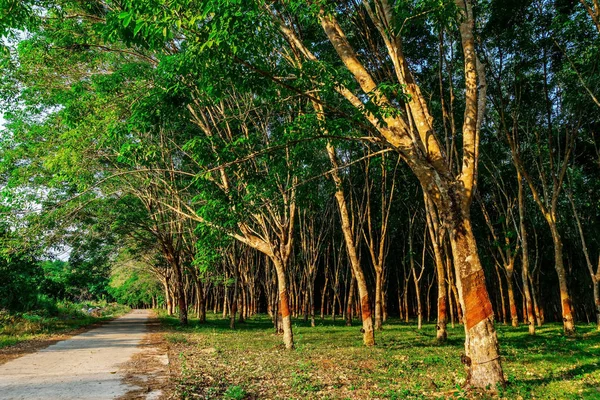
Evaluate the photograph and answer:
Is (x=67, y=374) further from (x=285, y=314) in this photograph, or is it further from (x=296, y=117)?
(x=296, y=117)

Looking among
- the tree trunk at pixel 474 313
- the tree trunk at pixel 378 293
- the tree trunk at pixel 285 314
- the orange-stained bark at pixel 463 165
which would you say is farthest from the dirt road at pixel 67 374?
the tree trunk at pixel 378 293

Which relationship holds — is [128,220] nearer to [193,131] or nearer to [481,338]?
[193,131]

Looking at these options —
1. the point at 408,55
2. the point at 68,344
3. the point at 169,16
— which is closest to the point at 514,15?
the point at 408,55

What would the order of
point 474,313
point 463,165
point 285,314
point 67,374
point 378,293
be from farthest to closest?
point 378,293
point 285,314
point 67,374
point 463,165
point 474,313

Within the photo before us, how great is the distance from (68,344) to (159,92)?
1209 cm

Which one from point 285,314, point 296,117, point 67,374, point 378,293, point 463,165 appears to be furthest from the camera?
point 378,293

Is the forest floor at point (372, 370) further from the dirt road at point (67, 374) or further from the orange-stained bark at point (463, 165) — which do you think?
the dirt road at point (67, 374)

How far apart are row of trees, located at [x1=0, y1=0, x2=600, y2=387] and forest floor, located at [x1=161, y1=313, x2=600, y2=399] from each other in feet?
3.95

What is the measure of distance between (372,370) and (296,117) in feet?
24.3

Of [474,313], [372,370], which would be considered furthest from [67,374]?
[474,313]

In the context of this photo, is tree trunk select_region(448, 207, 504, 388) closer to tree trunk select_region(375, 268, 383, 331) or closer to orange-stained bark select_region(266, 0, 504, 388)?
orange-stained bark select_region(266, 0, 504, 388)

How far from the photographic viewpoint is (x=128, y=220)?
909 inches

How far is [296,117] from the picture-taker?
41.3 ft

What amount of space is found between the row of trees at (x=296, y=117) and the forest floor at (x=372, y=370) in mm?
1204
